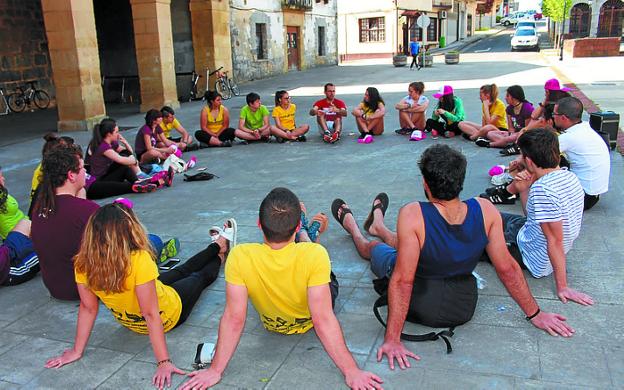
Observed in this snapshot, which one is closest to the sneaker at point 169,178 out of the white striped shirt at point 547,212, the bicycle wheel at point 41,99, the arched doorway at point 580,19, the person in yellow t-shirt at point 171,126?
the person in yellow t-shirt at point 171,126

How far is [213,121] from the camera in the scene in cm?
1040

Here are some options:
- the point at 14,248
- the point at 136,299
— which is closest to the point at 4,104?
the point at 14,248

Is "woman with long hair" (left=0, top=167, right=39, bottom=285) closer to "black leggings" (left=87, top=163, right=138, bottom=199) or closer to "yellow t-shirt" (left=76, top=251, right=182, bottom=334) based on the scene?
"yellow t-shirt" (left=76, top=251, right=182, bottom=334)

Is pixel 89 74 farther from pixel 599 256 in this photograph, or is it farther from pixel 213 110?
pixel 599 256

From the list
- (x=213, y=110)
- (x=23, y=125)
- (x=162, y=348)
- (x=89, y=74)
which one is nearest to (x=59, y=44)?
(x=89, y=74)

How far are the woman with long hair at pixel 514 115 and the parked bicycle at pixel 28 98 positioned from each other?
1475 centimetres

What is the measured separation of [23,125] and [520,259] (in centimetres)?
1396

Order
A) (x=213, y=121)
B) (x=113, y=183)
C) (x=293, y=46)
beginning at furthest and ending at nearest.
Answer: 1. (x=293, y=46)
2. (x=213, y=121)
3. (x=113, y=183)

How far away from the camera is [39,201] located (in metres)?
3.83

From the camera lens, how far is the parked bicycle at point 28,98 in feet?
55.4

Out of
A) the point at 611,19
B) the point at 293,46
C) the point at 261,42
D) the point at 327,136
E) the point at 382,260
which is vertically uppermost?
the point at 611,19

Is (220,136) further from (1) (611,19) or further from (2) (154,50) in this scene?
(1) (611,19)

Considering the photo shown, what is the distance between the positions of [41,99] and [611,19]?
43.2m

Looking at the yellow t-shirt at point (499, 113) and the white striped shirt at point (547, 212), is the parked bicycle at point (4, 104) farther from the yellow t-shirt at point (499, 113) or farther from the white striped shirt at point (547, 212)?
the white striped shirt at point (547, 212)
